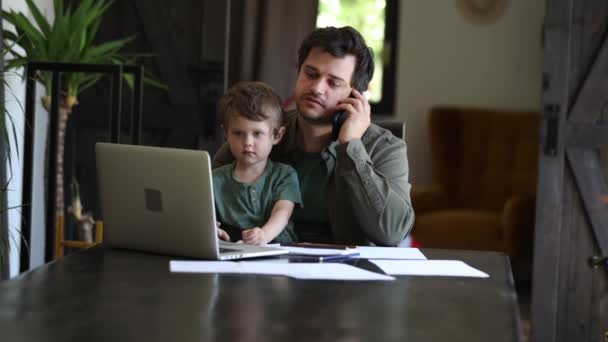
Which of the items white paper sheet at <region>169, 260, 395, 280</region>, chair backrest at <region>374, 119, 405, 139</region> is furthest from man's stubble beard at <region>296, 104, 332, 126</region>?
white paper sheet at <region>169, 260, 395, 280</region>

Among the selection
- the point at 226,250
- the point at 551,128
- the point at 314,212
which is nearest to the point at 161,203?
the point at 226,250

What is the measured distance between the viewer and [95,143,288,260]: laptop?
188cm

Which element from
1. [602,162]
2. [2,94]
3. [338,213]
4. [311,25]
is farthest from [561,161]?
[2,94]

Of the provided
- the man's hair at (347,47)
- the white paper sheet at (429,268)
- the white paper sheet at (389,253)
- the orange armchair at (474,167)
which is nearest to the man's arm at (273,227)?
the white paper sheet at (389,253)

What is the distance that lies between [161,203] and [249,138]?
1.59 ft

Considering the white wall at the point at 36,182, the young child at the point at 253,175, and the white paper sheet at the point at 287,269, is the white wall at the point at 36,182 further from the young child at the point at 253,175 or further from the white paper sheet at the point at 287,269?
the white paper sheet at the point at 287,269

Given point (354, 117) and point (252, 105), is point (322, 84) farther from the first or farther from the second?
point (252, 105)

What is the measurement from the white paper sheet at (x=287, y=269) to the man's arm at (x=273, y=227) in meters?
0.30

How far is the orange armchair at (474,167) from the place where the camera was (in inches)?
240

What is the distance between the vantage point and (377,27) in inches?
271

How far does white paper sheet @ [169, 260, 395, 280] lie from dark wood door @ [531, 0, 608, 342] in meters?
2.53

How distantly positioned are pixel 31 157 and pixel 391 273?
6.28 feet

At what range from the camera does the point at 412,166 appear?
6.88 meters

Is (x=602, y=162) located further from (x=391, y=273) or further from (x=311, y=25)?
(x=391, y=273)
